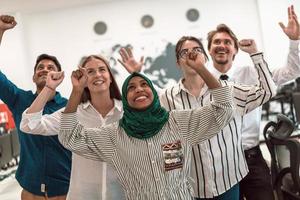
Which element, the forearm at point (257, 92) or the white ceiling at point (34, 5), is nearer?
the forearm at point (257, 92)

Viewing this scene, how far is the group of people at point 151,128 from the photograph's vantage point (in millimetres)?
1509

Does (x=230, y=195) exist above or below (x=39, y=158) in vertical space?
below

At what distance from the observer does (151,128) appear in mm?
1501

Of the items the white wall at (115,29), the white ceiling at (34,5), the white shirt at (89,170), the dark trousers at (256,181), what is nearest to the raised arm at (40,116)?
the white shirt at (89,170)

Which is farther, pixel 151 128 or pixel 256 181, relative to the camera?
pixel 256 181

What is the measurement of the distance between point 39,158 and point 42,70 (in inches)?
22.3

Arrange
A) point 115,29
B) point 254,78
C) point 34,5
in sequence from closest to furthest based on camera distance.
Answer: point 254,78, point 34,5, point 115,29

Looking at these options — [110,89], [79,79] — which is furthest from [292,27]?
[79,79]

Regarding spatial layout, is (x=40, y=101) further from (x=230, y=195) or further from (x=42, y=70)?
(x=230, y=195)

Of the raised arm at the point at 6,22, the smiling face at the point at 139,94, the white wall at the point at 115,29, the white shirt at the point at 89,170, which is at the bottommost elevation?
A: the white shirt at the point at 89,170

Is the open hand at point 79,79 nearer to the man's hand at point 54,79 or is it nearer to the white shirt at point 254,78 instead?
the man's hand at point 54,79

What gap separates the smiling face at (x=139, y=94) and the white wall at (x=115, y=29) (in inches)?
251

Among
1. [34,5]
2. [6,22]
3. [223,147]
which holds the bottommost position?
[223,147]

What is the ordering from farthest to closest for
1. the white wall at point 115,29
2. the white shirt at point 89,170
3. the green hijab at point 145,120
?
1. the white wall at point 115,29
2. the white shirt at point 89,170
3. the green hijab at point 145,120
